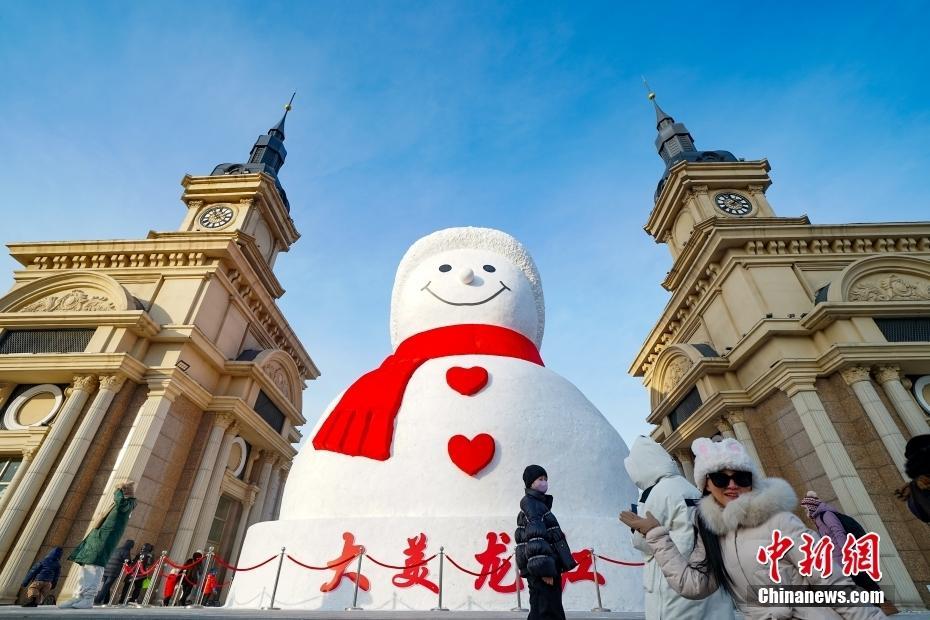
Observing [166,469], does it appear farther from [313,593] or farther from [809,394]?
[809,394]

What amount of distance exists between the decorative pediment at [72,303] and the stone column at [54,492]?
2.51m

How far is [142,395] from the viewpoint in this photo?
1090 centimetres

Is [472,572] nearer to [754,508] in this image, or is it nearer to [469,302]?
[754,508]

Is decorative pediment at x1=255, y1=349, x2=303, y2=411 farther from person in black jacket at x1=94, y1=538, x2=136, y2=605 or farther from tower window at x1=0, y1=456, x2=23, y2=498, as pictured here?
person in black jacket at x1=94, y1=538, x2=136, y2=605

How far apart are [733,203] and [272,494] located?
19.9 metres

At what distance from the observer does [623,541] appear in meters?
4.75

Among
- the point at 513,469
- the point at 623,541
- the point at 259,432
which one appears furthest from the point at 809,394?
the point at 259,432

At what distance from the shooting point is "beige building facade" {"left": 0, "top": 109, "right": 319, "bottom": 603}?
9.56 meters

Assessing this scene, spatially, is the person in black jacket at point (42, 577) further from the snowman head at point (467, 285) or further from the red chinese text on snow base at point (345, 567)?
the snowman head at point (467, 285)

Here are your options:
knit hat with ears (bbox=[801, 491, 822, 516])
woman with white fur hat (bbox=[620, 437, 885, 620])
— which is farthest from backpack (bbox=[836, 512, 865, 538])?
woman with white fur hat (bbox=[620, 437, 885, 620])

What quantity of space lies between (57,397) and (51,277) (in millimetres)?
3610

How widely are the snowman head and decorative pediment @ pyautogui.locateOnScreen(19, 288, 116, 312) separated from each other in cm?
927

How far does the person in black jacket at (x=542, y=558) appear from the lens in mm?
2805

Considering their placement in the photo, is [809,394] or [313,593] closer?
[313,593]
